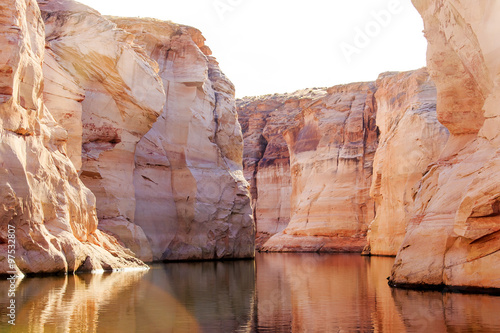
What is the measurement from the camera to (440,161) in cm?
1803

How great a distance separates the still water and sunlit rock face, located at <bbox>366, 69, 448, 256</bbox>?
21661 millimetres

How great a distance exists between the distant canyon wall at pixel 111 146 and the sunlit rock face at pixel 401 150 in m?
9.89

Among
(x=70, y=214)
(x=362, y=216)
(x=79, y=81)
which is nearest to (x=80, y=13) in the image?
(x=79, y=81)

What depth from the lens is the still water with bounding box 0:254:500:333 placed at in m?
9.03

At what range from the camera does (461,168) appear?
621 inches

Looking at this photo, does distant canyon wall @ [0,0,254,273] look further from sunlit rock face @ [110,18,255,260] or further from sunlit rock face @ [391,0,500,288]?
sunlit rock face @ [391,0,500,288]

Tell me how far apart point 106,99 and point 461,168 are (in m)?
18.4

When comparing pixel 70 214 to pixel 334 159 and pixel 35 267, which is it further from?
pixel 334 159

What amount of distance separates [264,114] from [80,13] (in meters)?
47.9

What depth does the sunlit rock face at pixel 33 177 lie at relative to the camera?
679 inches

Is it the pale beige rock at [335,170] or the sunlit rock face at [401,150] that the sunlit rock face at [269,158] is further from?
the sunlit rock face at [401,150]

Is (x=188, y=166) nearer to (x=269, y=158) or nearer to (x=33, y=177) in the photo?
(x=33, y=177)

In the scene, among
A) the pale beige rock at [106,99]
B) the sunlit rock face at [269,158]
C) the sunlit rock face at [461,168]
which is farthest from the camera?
the sunlit rock face at [269,158]

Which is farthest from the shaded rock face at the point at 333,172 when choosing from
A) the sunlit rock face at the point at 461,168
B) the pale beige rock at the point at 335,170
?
the sunlit rock face at the point at 461,168
